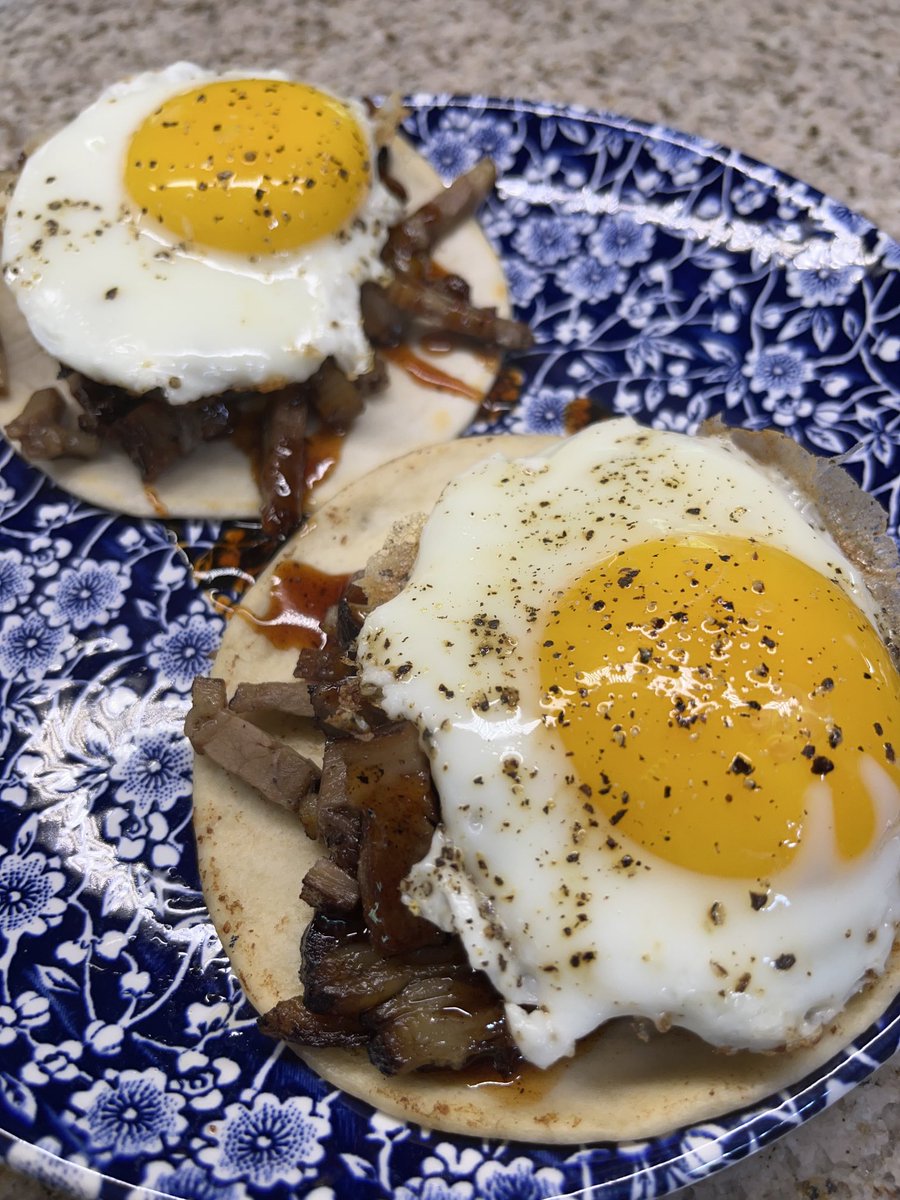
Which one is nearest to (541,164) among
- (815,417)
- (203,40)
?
(815,417)

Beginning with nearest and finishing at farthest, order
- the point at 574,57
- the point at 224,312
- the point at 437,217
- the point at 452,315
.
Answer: the point at 224,312, the point at 452,315, the point at 437,217, the point at 574,57

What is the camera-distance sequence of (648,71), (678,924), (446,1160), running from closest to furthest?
(678,924)
(446,1160)
(648,71)

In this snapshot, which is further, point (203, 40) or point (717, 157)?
point (203, 40)

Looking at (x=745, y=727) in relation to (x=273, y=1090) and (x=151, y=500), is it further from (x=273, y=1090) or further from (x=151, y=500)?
(x=151, y=500)

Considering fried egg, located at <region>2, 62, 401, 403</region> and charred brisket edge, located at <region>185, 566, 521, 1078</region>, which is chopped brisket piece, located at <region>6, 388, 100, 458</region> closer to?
fried egg, located at <region>2, 62, 401, 403</region>

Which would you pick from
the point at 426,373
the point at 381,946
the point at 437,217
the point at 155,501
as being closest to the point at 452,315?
the point at 426,373

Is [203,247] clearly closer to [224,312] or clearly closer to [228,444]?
[224,312]
